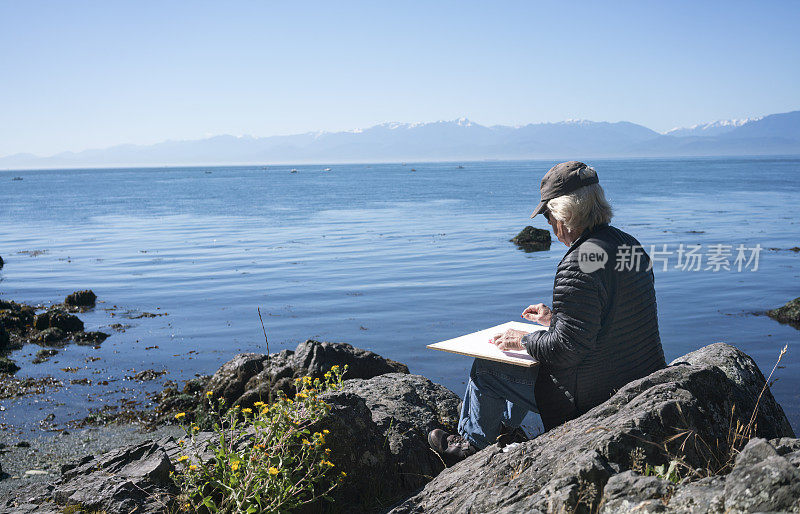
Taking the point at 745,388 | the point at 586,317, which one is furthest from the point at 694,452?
the point at 745,388

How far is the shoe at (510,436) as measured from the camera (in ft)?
14.9

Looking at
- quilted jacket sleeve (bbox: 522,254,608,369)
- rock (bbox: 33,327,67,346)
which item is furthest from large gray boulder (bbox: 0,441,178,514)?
rock (bbox: 33,327,67,346)

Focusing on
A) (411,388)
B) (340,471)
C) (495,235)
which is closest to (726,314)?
(411,388)

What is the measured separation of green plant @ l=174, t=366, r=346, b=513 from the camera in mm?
4281

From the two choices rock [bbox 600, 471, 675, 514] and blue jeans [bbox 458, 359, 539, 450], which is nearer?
rock [bbox 600, 471, 675, 514]

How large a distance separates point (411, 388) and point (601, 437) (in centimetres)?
362

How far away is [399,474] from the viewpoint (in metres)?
5.60

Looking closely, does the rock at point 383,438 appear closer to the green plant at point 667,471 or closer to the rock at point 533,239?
the green plant at point 667,471

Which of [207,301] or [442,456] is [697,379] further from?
[207,301]

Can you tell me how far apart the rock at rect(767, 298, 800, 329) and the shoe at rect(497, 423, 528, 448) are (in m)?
11.0

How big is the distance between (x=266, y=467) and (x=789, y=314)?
42.7 ft

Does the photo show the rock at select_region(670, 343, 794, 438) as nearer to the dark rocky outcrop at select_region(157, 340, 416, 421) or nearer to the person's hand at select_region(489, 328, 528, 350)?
the person's hand at select_region(489, 328, 528, 350)

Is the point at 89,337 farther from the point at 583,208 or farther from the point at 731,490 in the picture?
the point at 731,490

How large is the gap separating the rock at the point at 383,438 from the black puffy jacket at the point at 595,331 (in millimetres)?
1485
